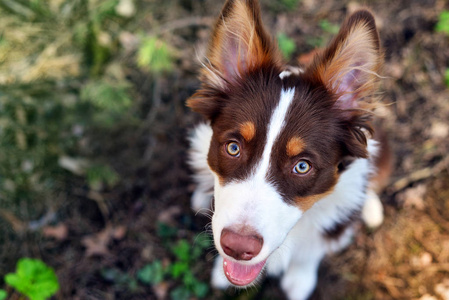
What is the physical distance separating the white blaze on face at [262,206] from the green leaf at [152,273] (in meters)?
1.70

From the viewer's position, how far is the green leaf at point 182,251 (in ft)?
12.1

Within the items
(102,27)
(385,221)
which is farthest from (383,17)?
(102,27)

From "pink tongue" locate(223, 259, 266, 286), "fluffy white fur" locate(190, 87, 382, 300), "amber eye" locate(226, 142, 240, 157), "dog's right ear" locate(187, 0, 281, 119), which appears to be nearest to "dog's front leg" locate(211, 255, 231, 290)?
"fluffy white fur" locate(190, 87, 382, 300)

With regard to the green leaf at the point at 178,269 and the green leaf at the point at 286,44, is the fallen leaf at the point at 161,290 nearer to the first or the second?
the green leaf at the point at 178,269

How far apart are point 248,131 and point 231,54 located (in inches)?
24.6

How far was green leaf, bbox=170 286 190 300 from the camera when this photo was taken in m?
3.52

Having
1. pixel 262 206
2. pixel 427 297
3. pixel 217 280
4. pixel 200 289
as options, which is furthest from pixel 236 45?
pixel 427 297

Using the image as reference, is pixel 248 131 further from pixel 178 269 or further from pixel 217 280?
pixel 178 269

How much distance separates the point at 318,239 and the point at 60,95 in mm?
2913

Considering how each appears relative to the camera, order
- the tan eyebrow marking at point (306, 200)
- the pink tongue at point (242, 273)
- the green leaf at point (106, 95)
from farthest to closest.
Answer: the green leaf at point (106, 95), the pink tongue at point (242, 273), the tan eyebrow marking at point (306, 200)

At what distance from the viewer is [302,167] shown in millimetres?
2299

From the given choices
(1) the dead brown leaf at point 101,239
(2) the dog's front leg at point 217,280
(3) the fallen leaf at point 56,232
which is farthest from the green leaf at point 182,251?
(3) the fallen leaf at point 56,232

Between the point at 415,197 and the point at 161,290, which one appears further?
the point at 415,197

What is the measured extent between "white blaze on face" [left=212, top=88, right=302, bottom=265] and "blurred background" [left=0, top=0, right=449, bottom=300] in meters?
1.58
